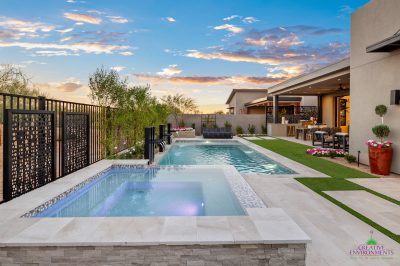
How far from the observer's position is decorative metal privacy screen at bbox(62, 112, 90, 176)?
7.19m

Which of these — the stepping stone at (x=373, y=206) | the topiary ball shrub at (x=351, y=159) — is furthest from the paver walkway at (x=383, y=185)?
the topiary ball shrub at (x=351, y=159)

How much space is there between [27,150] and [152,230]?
11.0 feet

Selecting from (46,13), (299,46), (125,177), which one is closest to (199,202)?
(125,177)

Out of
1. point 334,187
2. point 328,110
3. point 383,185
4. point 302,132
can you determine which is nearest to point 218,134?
point 302,132

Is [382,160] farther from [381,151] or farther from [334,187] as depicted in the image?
[334,187]

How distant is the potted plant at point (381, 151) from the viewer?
8.53 metres

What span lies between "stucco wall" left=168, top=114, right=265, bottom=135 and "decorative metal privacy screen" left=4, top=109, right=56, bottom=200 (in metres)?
20.8

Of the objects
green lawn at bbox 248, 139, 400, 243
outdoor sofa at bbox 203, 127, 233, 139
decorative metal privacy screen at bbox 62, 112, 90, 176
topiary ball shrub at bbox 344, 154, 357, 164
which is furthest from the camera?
outdoor sofa at bbox 203, 127, 233, 139

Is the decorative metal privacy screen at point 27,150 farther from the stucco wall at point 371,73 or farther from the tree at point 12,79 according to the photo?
the tree at point 12,79

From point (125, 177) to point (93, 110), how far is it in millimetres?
2558

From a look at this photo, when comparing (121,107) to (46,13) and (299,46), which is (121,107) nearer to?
(46,13)

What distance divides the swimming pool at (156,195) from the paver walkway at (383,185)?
3.06 meters

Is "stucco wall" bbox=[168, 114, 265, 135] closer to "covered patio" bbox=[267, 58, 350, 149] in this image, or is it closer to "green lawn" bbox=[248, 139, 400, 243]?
"covered patio" bbox=[267, 58, 350, 149]

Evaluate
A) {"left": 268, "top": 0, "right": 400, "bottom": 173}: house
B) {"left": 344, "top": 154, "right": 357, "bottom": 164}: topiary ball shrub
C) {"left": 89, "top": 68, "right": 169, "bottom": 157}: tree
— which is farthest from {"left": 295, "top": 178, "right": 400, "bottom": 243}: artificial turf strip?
{"left": 89, "top": 68, "right": 169, "bottom": 157}: tree
